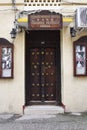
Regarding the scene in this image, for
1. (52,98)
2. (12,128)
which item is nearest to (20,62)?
(52,98)

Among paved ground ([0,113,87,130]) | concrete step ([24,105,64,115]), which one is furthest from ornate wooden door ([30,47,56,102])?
paved ground ([0,113,87,130])

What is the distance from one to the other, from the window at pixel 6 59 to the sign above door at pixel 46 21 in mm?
1137

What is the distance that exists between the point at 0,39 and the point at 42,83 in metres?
2.25

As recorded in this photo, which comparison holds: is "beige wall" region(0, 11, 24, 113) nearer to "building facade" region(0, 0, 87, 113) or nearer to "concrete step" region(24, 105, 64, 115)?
"building facade" region(0, 0, 87, 113)

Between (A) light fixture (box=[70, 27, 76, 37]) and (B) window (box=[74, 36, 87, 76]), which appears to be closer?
(A) light fixture (box=[70, 27, 76, 37])

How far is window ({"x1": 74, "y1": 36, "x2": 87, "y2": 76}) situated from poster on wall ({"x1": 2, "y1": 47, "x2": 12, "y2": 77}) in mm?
2291

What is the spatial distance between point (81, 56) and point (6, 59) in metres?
2.62

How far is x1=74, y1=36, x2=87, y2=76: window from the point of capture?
46.7 feet

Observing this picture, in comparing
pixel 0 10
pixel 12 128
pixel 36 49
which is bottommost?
pixel 12 128

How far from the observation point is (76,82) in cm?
1425

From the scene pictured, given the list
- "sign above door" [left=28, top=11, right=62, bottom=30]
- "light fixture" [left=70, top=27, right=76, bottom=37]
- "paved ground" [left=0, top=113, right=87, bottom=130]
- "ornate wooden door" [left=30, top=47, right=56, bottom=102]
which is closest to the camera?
"paved ground" [left=0, top=113, right=87, bottom=130]

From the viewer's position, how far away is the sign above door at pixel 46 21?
536 inches

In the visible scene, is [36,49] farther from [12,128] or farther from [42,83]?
[12,128]

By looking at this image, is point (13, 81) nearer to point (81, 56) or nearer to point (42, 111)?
point (42, 111)
